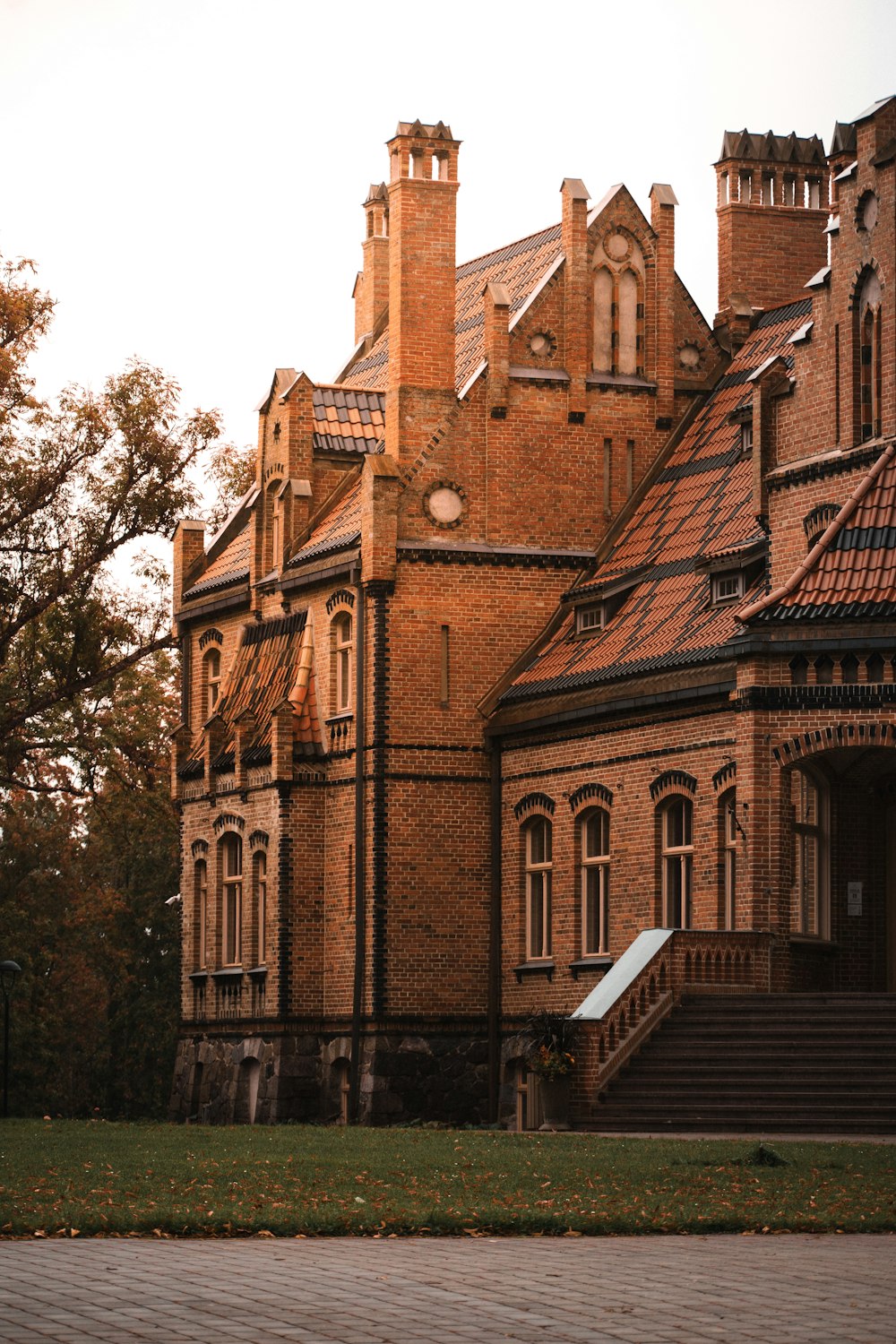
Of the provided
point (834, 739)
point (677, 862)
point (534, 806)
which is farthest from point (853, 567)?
point (534, 806)

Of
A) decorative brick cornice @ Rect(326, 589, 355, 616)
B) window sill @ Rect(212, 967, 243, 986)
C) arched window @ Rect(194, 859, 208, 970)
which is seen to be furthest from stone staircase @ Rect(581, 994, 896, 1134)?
arched window @ Rect(194, 859, 208, 970)

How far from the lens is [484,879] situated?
3725 centimetres

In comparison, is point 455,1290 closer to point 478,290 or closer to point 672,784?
point 672,784

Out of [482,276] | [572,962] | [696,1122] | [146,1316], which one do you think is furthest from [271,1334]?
[482,276]

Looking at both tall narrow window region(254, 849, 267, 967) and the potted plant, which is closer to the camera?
the potted plant

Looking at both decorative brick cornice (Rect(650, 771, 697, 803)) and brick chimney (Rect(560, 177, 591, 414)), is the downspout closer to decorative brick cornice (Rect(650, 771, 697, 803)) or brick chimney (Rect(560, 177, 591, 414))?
decorative brick cornice (Rect(650, 771, 697, 803))

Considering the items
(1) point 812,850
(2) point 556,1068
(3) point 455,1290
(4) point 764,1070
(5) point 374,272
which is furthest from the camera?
(5) point 374,272

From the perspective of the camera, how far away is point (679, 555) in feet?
117

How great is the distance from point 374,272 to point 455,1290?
38435 millimetres

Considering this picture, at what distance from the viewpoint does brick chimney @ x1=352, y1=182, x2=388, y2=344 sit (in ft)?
159

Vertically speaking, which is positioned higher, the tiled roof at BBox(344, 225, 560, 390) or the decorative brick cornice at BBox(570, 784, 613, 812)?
the tiled roof at BBox(344, 225, 560, 390)

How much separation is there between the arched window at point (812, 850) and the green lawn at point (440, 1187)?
8.04 meters

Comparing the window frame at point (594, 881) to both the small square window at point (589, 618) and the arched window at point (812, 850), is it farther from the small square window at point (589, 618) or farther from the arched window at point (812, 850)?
the arched window at point (812, 850)

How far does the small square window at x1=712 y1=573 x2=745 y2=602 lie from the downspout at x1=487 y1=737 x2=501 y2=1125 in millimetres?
5055
